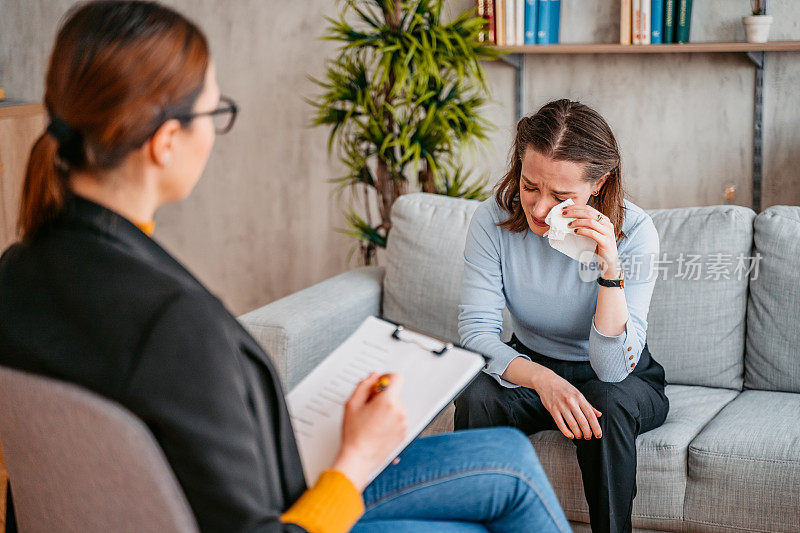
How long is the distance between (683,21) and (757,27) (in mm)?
234

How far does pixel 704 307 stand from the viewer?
213 cm

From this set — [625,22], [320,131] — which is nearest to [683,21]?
[625,22]

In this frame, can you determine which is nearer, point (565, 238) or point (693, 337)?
point (565, 238)

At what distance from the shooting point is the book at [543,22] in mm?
2809

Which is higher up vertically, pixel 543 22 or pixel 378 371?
pixel 543 22

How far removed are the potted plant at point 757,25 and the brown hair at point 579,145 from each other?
1147mm

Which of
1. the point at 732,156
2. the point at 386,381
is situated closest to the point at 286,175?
the point at 732,156

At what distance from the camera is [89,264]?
82cm

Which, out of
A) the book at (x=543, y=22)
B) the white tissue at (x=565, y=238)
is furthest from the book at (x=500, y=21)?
the white tissue at (x=565, y=238)

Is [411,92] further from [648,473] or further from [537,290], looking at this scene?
[648,473]

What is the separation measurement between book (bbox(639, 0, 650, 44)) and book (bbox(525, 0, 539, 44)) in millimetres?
356

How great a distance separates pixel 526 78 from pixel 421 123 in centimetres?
63

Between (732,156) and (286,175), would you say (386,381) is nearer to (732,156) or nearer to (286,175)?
(732,156)

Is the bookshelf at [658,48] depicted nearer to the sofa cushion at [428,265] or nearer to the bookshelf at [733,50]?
the bookshelf at [733,50]
